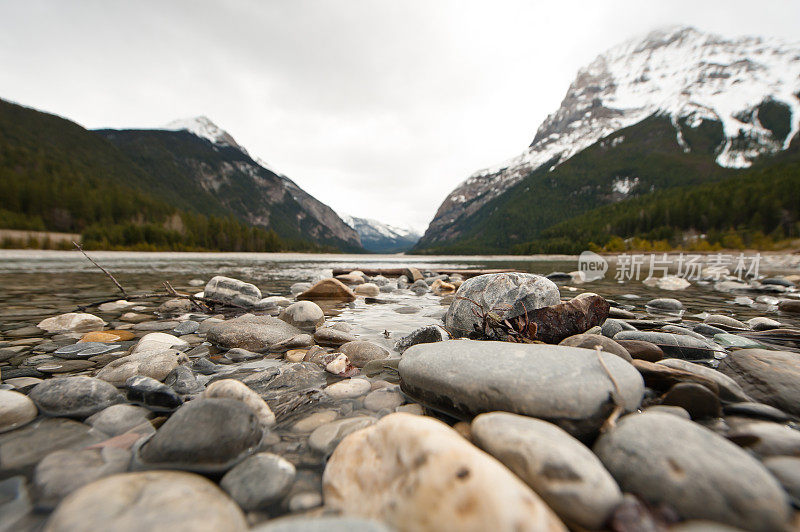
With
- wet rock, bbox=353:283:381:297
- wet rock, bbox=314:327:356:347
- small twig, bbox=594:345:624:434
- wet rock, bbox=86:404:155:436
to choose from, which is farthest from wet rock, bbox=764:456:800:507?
wet rock, bbox=353:283:381:297

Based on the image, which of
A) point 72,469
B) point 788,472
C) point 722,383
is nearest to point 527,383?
point 788,472

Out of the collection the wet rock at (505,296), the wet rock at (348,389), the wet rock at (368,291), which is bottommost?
the wet rock at (368,291)

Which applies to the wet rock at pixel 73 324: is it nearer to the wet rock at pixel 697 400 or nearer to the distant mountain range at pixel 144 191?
the wet rock at pixel 697 400

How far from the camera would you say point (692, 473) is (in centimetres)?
115

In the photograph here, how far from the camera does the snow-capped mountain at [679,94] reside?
392 feet

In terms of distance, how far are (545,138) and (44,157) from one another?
731 ft

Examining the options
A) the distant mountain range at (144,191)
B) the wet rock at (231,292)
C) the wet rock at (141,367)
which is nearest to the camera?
A: the wet rock at (141,367)

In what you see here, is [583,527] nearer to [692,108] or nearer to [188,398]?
[188,398]

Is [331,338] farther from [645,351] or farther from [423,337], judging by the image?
[645,351]

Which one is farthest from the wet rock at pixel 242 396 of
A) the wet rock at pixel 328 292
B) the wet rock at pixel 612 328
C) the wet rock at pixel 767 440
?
the wet rock at pixel 328 292

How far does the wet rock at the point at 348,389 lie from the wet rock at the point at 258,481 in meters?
0.85

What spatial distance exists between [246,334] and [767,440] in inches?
161

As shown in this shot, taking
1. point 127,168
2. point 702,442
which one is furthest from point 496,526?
point 127,168

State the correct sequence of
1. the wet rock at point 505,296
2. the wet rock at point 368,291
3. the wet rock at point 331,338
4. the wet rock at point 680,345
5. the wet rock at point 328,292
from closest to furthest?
the wet rock at point 680,345 → the wet rock at point 505,296 → the wet rock at point 331,338 → the wet rock at point 328,292 → the wet rock at point 368,291
